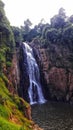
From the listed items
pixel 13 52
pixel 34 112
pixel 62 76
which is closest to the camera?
pixel 34 112

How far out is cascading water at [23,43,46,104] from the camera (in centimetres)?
7444

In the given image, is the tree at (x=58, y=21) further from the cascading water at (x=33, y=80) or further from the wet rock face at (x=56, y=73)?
the cascading water at (x=33, y=80)

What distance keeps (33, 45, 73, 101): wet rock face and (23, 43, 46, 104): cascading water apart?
1.59 metres

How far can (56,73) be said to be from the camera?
78.0m

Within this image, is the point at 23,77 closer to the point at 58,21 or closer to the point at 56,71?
the point at 56,71

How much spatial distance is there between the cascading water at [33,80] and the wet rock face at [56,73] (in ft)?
5.21

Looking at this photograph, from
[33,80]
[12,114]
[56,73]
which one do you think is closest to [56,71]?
[56,73]

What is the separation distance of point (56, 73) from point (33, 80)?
6590mm

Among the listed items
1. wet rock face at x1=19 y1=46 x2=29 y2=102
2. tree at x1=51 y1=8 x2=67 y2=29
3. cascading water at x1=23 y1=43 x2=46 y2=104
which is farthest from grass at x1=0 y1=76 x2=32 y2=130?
tree at x1=51 y1=8 x2=67 y2=29

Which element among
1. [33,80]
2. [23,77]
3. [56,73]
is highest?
[56,73]

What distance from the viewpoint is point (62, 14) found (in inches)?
3819

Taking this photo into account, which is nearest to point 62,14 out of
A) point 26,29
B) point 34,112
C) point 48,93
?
point 26,29

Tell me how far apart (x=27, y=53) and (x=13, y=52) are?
11.7 metres

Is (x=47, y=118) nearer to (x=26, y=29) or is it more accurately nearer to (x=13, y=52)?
(x=13, y=52)
